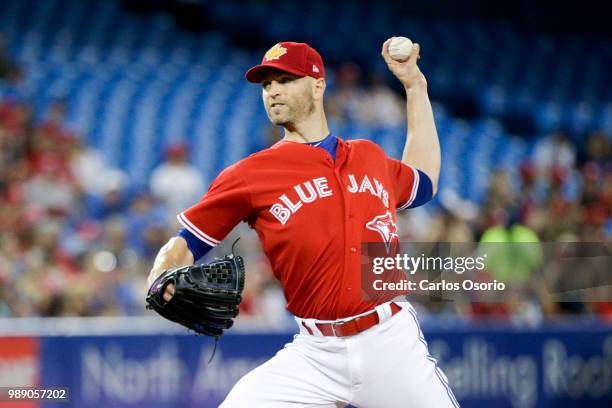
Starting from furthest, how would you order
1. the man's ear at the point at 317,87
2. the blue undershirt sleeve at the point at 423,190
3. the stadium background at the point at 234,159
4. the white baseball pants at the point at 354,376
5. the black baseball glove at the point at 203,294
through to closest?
the stadium background at the point at 234,159 < the blue undershirt sleeve at the point at 423,190 < the man's ear at the point at 317,87 < the white baseball pants at the point at 354,376 < the black baseball glove at the point at 203,294

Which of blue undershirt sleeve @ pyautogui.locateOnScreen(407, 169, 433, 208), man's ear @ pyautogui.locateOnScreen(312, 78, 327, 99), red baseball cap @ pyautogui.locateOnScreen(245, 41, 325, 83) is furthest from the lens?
blue undershirt sleeve @ pyautogui.locateOnScreen(407, 169, 433, 208)

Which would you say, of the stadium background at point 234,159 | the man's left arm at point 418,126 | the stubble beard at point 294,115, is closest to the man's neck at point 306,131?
the stubble beard at point 294,115

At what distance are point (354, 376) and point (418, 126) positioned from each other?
1.16m

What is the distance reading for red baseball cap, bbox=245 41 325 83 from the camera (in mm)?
3850

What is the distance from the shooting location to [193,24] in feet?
45.0

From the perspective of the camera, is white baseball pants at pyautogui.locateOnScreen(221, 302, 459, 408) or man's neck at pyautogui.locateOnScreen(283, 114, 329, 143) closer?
white baseball pants at pyautogui.locateOnScreen(221, 302, 459, 408)

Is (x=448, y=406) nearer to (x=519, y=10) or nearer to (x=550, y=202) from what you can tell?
(x=550, y=202)

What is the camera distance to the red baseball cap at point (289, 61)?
385 cm

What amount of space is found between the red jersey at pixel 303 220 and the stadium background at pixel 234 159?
3.06 m

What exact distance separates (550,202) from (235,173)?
6294 millimetres

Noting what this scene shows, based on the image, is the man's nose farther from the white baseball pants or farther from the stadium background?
the stadium background

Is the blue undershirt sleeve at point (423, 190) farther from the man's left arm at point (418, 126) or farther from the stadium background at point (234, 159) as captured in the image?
the stadium background at point (234, 159)

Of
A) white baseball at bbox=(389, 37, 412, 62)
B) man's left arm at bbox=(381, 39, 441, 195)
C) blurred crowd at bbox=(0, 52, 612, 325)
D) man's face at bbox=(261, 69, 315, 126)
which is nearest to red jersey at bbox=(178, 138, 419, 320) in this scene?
man's face at bbox=(261, 69, 315, 126)

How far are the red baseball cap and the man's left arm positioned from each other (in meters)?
0.47
